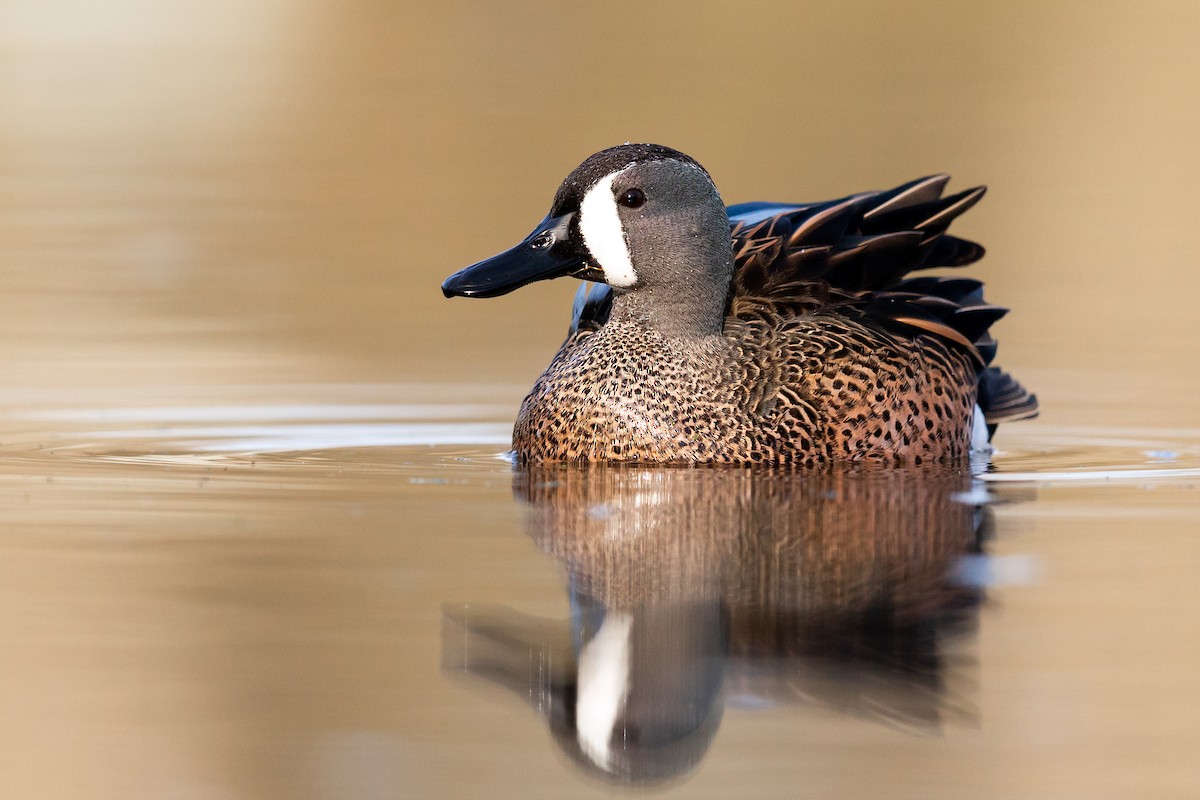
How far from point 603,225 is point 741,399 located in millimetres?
774

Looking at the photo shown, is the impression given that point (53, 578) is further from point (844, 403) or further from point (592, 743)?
point (844, 403)

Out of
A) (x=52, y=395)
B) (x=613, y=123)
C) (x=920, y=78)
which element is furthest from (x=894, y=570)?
(x=920, y=78)

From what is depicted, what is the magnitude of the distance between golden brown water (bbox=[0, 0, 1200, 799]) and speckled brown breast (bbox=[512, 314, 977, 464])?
33 cm

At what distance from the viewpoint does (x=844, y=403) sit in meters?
7.26

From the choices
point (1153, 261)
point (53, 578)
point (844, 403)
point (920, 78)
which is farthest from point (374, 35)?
point (53, 578)

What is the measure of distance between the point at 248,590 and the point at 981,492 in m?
2.64

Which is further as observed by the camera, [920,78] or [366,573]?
[920,78]

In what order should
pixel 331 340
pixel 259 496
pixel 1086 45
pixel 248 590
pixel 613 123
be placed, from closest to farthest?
pixel 248 590, pixel 259 496, pixel 331 340, pixel 613 123, pixel 1086 45

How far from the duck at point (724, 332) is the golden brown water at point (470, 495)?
381mm

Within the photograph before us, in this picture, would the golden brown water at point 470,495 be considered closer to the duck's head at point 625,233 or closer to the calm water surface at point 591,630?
the calm water surface at point 591,630

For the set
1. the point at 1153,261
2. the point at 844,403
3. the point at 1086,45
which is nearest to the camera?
the point at 844,403

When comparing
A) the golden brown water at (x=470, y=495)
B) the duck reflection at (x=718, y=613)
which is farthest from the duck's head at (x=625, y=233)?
the duck reflection at (x=718, y=613)

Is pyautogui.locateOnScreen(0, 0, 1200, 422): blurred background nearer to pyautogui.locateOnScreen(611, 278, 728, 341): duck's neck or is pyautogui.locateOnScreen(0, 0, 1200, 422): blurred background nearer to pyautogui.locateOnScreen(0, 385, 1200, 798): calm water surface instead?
pyautogui.locateOnScreen(611, 278, 728, 341): duck's neck

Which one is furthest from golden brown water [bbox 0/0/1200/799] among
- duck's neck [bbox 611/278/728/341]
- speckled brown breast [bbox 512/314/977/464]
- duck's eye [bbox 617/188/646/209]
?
duck's eye [bbox 617/188/646/209]
